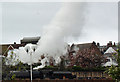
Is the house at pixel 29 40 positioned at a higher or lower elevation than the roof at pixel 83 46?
higher

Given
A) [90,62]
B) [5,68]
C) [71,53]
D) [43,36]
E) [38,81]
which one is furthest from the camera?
[71,53]

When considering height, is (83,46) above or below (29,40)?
below

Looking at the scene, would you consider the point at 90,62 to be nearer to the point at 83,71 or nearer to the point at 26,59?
the point at 83,71

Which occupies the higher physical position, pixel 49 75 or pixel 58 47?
pixel 58 47

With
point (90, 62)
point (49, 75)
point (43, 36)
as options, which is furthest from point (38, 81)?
point (90, 62)

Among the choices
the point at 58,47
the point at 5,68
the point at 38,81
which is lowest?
the point at 38,81

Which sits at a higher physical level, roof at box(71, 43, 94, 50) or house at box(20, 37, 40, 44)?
house at box(20, 37, 40, 44)

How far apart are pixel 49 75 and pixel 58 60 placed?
18.7 m

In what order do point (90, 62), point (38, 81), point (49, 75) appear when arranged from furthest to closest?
1. point (90, 62)
2. point (49, 75)
3. point (38, 81)

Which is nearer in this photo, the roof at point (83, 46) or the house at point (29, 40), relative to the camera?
the roof at point (83, 46)

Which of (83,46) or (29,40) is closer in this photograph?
(83,46)

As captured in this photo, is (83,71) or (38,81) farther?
(83,71)

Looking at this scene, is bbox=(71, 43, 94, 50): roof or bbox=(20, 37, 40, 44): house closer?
bbox=(71, 43, 94, 50): roof

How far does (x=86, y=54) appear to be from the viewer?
6769 cm
